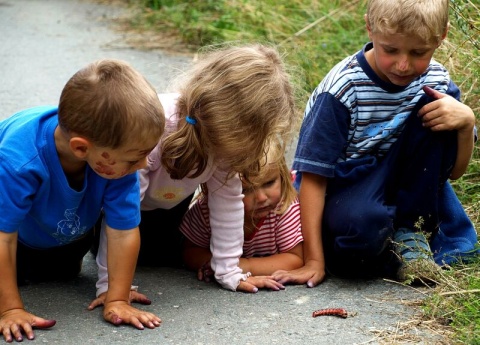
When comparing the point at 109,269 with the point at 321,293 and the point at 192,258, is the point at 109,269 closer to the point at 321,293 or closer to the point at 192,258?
the point at 192,258

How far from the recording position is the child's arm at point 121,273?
9.39 feet

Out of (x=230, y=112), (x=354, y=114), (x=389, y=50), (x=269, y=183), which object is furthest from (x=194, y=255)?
(x=389, y=50)

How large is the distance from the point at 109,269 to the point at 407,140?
1240mm

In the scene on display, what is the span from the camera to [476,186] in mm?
3953

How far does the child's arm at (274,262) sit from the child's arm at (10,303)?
91 cm

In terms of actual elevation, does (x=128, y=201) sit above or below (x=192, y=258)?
above

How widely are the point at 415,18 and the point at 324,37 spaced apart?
247 cm

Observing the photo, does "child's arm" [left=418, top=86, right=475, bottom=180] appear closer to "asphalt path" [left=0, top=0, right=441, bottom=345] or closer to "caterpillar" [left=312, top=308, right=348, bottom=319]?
"asphalt path" [left=0, top=0, right=441, bottom=345]

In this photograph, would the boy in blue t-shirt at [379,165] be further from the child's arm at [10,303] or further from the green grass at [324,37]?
the child's arm at [10,303]

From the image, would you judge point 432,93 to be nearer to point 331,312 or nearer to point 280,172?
point 280,172

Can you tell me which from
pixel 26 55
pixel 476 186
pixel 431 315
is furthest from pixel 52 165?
pixel 26 55

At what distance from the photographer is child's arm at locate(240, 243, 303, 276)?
3355 mm

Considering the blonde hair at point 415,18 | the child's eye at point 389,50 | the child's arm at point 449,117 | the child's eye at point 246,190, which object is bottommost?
the child's eye at point 246,190

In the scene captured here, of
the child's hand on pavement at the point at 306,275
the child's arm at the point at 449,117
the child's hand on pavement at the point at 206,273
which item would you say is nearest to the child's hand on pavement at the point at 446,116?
the child's arm at the point at 449,117
